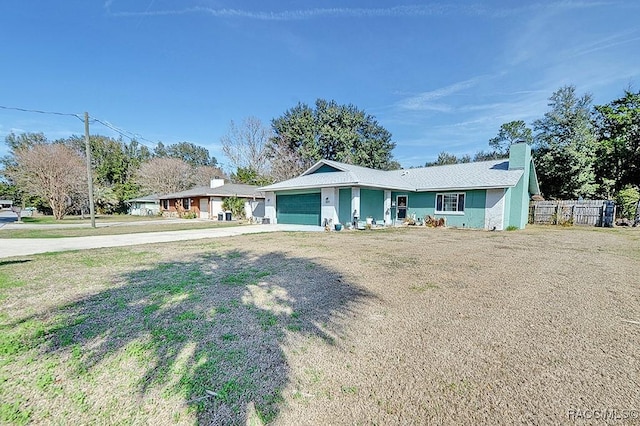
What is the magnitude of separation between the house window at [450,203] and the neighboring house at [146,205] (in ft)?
109

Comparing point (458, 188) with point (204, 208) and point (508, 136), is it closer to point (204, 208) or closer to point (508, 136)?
point (204, 208)

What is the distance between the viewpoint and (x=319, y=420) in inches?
74.1

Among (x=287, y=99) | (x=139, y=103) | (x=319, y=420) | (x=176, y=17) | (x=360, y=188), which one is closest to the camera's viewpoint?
(x=319, y=420)

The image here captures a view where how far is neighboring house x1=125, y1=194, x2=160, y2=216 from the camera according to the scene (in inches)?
1430

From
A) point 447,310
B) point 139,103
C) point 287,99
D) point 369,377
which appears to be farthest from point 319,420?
point 287,99

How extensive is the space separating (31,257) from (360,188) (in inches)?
523

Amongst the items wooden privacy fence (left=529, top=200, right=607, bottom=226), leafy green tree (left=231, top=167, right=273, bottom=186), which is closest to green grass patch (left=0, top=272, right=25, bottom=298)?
wooden privacy fence (left=529, top=200, right=607, bottom=226)

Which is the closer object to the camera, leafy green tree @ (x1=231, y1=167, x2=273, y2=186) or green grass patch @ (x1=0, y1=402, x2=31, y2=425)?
green grass patch @ (x1=0, y1=402, x2=31, y2=425)

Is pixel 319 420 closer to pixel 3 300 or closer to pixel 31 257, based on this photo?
pixel 3 300

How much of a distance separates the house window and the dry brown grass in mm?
10710

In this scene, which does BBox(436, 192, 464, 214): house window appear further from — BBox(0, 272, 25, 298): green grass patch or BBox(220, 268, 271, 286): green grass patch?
BBox(0, 272, 25, 298): green grass patch

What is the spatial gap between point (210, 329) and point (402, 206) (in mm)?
16744

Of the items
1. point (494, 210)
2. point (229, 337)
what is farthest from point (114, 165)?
point (229, 337)

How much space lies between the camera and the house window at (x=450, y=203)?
53.2 ft
